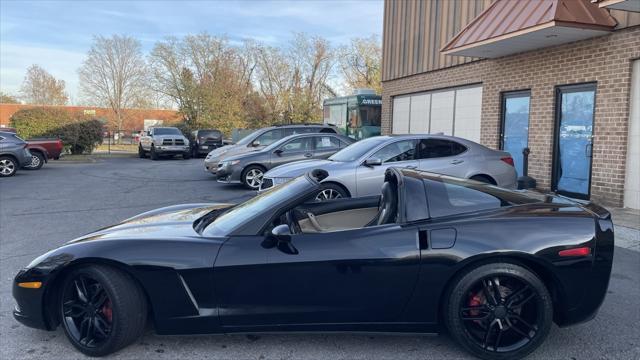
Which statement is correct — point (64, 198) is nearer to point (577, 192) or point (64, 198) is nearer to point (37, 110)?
point (577, 192)

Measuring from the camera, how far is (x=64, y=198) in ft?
36.9

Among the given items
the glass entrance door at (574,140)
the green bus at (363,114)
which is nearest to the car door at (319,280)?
the glass entrance door at (574,140)

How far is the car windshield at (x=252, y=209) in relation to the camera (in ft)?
11.9

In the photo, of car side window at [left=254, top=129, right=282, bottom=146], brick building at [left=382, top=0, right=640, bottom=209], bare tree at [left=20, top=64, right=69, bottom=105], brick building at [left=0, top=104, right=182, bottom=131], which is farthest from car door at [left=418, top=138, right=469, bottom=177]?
bare tree at [left=20, top=64, right=69, bottom=105]

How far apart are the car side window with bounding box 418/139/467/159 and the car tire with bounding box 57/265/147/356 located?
Answer: 20.0 ft

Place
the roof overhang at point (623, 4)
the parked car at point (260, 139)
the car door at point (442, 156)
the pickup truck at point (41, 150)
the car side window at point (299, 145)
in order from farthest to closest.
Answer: the pickup truck at point (41, 150), the parked car at point (260, 139), the car side window at point (299, 145), the car door at point (442, 156), the roof overhang at point (623, 4)

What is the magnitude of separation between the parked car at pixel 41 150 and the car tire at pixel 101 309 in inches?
648

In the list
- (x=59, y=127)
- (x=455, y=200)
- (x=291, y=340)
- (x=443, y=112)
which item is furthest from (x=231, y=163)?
(x=59, y=127)

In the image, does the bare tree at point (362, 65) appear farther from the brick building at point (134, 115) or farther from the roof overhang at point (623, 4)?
the roof overhang at point (623, 4)

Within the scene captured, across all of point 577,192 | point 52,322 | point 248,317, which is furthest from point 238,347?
point 577,192

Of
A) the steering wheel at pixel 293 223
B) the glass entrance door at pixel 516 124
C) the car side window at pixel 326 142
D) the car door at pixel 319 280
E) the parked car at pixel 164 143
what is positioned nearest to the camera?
the car door at pixel 319 280

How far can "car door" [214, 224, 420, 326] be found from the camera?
3387 mm

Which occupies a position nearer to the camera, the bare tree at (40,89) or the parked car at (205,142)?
the parked car at (205,142)

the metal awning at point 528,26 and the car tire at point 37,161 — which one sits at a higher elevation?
the metal awning at point 528,26
